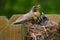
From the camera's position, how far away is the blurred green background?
12070 millimetres

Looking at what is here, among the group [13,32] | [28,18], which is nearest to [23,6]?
[28,18]

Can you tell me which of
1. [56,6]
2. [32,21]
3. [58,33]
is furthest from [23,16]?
[56,6]

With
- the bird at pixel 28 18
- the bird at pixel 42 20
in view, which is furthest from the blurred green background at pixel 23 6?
the bird at pixel 42 20

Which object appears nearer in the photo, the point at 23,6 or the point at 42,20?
the point at 42,20

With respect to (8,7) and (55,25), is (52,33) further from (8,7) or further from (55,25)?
(8,7)

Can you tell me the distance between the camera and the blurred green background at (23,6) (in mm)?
12070

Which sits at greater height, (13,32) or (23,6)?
(23,6)

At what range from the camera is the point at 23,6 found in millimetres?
12570

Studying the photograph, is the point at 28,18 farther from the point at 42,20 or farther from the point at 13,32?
the point at 13,32

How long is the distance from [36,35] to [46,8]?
5.92 metres

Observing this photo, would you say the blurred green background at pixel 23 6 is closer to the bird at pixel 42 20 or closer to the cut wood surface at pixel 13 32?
the bird at pixel 42 20

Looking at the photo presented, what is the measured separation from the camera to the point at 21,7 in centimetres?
1255

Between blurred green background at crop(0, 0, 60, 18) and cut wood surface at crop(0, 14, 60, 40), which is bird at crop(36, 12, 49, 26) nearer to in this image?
cut wood surface at crop(0, 14, 60, 40)

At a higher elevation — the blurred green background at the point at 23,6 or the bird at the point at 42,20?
the blurred green background at the point at 23,6
